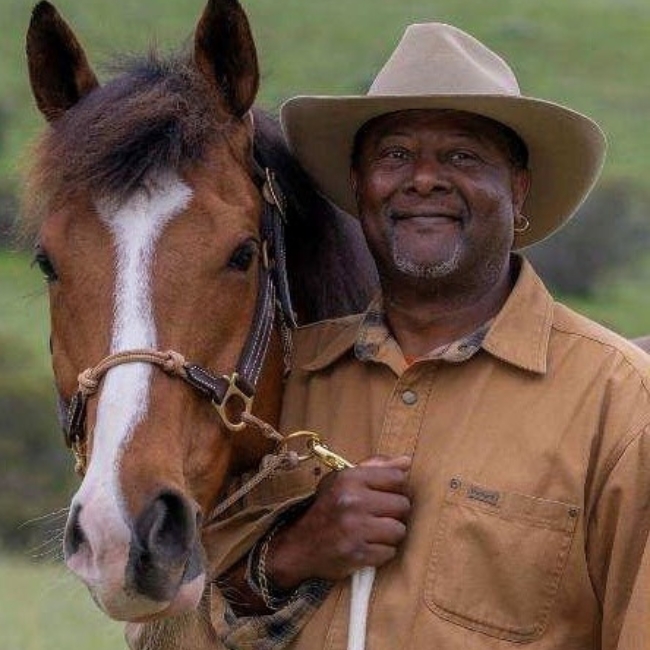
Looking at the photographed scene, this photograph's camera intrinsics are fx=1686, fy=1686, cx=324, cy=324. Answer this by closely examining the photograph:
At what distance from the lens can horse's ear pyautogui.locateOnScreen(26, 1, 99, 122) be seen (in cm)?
338

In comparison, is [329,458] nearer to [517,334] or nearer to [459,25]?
[517,334]

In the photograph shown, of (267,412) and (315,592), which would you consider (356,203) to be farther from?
(315,592)

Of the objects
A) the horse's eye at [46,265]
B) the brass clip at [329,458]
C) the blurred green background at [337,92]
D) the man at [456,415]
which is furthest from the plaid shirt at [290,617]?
the blurred green background at [337,92]

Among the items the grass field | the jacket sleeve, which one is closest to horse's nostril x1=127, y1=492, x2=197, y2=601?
the jacket sleeve

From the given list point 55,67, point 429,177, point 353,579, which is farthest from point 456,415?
point 55,67

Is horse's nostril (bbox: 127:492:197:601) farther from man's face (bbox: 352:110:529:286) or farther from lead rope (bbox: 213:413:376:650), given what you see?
man's face (bbox: 352:110:529:286)

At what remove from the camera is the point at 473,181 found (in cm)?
326

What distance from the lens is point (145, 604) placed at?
2.83m

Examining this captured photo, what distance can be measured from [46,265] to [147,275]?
254 mm

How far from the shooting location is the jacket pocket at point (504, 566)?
301 cm

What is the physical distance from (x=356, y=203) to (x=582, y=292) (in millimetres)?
21356

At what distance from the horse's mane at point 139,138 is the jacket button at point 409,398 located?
60cm

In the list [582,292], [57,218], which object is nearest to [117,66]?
A: [57,218]

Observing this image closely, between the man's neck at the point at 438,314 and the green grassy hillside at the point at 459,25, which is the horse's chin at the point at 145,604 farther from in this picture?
the green grassy hillside at the point at 459,25
